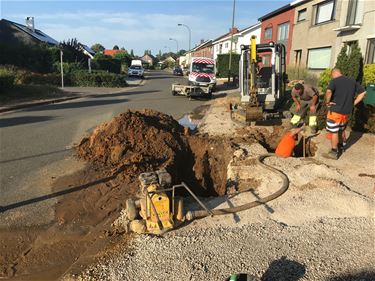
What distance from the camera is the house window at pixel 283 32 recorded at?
30.4 m

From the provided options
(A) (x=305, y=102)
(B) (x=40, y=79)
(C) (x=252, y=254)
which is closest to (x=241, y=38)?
(B) (x=40, y=79)

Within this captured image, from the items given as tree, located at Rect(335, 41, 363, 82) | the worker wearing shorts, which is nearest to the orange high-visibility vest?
the worker wearing shorts

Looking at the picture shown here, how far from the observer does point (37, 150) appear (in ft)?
28.1

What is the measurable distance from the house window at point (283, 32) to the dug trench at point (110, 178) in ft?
73.3

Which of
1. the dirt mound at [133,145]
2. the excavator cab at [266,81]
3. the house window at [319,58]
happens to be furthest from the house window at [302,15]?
the dirt mound at [133,145]

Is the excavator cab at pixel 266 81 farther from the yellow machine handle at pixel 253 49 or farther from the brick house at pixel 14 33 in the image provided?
the brick house at pixel 14 33

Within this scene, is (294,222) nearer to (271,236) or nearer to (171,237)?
(271,236)

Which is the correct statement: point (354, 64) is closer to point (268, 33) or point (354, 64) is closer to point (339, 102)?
point (339, 102)

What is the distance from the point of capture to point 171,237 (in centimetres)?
440

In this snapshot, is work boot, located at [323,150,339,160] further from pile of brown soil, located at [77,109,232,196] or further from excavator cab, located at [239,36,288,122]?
excavator cab, located at [239,36,288,122]

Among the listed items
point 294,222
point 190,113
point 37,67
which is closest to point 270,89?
point 190,113

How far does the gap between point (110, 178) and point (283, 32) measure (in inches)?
1129

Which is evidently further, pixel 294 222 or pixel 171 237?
pixel 294 222

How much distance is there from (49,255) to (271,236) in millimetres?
2791
